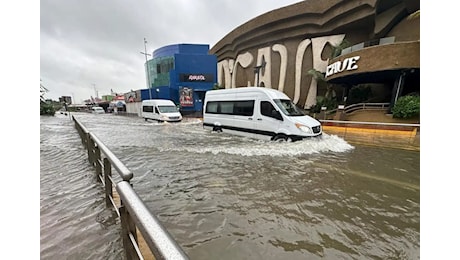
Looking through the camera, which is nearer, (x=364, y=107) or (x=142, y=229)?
(x=142, y=229)

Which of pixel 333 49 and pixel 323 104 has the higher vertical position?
pixel 333 49

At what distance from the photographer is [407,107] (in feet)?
42.7

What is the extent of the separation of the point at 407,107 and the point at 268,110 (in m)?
9.72

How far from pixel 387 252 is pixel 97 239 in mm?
3408

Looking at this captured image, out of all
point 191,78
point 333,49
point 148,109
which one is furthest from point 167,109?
point 333,49

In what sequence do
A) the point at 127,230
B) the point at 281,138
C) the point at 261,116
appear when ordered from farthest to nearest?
the point at 261,116 < the point at 281,138 < the point at 127,230

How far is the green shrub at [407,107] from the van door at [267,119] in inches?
376

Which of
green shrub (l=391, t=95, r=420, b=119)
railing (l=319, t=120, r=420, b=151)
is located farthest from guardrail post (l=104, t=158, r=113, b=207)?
green shrub (l=391, t=95, r=420, b=119)

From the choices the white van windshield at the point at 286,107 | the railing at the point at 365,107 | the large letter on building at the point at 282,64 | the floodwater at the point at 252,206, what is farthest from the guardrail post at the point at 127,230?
the large letter on building at the point at 282,64

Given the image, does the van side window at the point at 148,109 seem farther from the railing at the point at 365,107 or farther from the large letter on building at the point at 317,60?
the railing at the point at 365,107

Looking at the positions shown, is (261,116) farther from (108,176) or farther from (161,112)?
(161,112)

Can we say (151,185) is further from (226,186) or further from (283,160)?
(283,160)

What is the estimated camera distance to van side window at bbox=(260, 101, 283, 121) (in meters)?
8.81
